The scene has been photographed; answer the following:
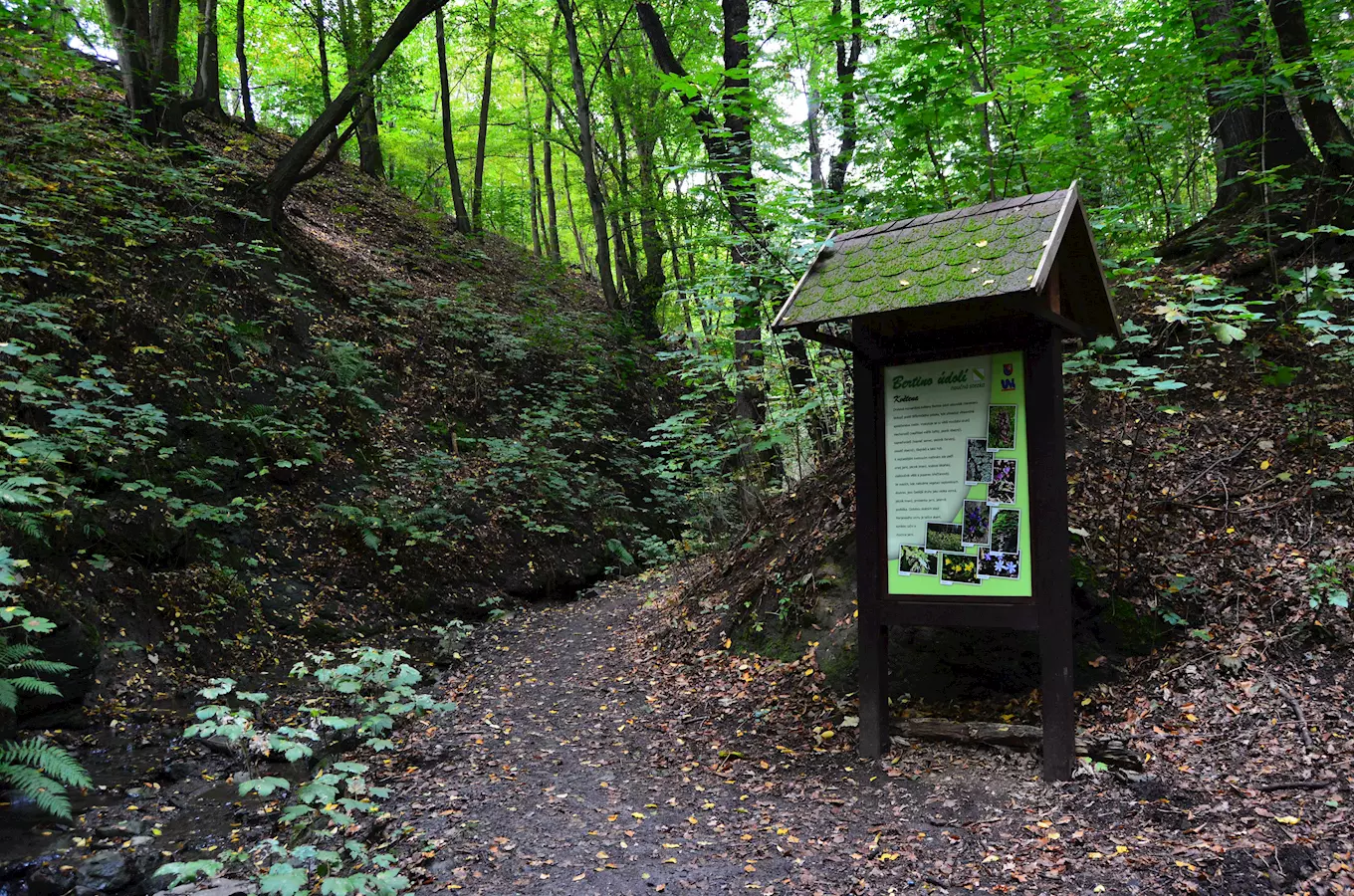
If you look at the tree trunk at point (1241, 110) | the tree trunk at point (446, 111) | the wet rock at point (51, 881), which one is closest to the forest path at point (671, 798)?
the wet rock at point (51, 881)

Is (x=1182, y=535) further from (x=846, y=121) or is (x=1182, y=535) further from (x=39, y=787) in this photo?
(x=39, y=787)

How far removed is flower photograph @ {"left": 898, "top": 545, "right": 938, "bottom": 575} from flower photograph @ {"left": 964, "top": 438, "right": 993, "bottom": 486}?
0.52 m

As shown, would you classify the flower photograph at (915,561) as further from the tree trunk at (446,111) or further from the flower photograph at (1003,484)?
the tree trunk at (446,111)

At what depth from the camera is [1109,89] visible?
708 cm

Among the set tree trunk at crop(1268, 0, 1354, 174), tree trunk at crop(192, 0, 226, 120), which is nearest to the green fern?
tree trunk at crop(1268, 0, 1354, 174)

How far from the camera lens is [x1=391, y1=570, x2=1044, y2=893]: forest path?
3.67m

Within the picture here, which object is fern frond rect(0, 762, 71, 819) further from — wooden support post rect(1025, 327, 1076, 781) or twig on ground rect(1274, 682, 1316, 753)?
twig on ground rect(1274, 682, 1316, 753)

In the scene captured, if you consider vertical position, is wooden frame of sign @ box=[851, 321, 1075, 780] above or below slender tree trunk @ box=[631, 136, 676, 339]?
below

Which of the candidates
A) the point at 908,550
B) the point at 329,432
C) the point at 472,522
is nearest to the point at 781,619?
the point at 908,550

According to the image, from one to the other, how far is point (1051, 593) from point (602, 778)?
9.93ft

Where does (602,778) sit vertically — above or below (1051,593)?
below

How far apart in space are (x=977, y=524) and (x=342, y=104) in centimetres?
1073

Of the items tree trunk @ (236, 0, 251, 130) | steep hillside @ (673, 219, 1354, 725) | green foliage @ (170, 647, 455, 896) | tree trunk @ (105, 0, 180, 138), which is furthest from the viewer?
tree trunk @ (236, 0, 251, 130)

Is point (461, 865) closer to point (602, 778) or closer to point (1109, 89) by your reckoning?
point (602, 778)
